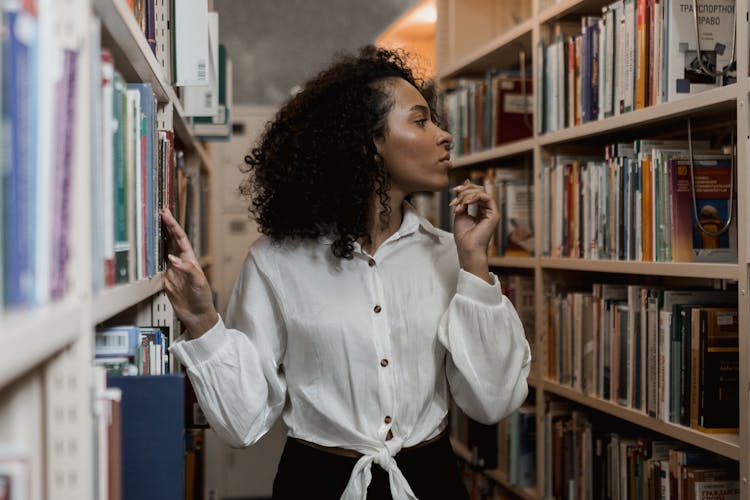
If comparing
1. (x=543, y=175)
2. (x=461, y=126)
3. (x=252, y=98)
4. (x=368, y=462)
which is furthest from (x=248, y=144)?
(x=368, y=462)

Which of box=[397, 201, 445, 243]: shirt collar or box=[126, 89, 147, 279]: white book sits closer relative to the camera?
box=[126, 89, 147, 279]: white book

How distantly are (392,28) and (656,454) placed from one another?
259 centimetres

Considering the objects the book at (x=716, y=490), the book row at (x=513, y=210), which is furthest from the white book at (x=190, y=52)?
the book at (x=716, y=490)

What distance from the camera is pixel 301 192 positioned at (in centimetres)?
162

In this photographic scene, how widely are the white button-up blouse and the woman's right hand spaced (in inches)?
2.4

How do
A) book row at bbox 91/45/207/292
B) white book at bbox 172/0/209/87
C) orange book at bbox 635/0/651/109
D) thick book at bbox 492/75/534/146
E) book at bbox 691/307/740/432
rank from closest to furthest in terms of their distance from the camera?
book row at bbox 91/45/207/292 < white book at bbox 172/0/209/87 < book at bbox 691/307/740/432 < orange book at bbox 635/0/651/109 < thick book at bbox 492/75/534/146

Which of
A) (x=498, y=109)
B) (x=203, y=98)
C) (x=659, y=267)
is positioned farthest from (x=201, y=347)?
(x=498, y=109)

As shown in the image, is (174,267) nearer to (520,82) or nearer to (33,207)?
(33,207)

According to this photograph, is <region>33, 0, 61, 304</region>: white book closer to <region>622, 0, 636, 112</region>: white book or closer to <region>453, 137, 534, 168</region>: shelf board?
<region>622, 0, 636, 112</region>: white book

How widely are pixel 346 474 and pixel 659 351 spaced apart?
84cm

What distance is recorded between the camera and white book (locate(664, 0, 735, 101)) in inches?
69.8

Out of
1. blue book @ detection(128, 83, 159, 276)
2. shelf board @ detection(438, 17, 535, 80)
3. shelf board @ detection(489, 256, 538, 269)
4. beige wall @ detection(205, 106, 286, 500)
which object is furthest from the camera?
beige wall @ detection(205, 106, 286, 500)

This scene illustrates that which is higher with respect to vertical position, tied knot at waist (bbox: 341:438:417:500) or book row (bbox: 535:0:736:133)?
book row (bbox: 535:0:736:133)

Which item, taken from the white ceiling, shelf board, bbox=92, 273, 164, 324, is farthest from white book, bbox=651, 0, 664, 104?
the white ceiling
